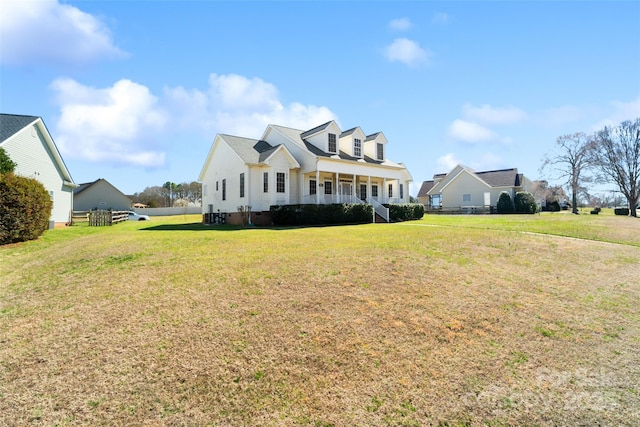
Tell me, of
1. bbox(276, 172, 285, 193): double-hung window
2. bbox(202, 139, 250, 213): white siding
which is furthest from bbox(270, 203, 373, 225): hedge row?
bbox(202, 139, 250, 213): white siding

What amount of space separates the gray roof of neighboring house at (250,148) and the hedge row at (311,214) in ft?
13.2

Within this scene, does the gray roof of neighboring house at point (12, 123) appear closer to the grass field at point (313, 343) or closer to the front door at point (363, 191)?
the grass field at point (313, 343)

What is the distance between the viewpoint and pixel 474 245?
12.9 metres

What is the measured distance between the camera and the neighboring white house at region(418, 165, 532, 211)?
143ft

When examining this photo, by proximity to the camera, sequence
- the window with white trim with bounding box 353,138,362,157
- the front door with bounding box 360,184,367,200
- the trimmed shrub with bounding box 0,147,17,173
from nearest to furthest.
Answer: the trimmed shrub with bounding box 0,147,17,173 < the window with white trim with bounding box 353,138,362,157 < the front door with bounding box 360,184,367,200

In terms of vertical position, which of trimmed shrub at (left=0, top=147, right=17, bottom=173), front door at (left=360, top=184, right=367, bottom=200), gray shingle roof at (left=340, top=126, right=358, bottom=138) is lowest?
front door at (left=360, top=184, right=367, bottom=200)

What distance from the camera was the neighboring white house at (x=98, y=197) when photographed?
47.7 m

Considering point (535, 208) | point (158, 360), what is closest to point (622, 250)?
point (158, 360)

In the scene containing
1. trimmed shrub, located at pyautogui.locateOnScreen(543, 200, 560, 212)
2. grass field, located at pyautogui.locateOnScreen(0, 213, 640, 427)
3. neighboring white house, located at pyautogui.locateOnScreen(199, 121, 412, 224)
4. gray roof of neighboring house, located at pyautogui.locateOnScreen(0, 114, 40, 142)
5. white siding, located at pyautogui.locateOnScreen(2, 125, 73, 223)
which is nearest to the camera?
grass field, located at pyautogui.locateOnScreen(0, 213, 640, 427)

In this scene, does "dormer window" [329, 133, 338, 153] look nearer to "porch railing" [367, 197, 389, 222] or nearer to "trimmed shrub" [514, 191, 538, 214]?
"porch railing" [367, 197, 389, 222]

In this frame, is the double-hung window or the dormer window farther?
the dormer window

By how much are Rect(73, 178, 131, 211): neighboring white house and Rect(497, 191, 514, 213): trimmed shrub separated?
5363cm

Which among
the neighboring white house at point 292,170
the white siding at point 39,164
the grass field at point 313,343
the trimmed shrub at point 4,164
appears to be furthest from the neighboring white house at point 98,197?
the grass field at point 313,343

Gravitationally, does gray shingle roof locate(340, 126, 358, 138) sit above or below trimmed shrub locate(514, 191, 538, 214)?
above
